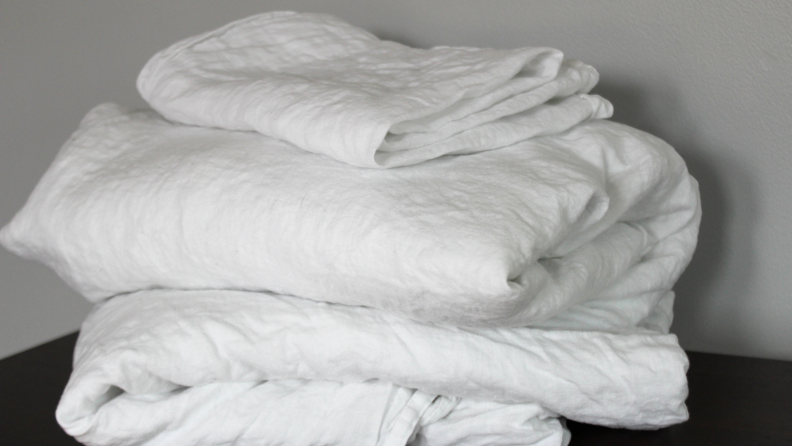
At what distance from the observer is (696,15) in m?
0.70

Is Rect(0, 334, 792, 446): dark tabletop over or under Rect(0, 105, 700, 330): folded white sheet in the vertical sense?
under

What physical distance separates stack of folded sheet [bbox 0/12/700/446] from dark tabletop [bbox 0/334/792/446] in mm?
31

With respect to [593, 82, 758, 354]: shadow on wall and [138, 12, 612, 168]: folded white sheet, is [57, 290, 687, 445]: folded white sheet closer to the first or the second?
[138, 12, 612, 168]: folded white sheet

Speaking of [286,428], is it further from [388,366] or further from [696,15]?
[696,15]

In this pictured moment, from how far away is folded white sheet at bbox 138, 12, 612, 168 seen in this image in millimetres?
507

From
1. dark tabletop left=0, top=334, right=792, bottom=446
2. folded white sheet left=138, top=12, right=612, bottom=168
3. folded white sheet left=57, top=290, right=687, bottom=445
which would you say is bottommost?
dark tabletop left=0, top=334, right=792, bottom=446

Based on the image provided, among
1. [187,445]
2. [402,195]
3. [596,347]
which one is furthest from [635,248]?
[187,445]

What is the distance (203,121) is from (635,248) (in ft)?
1.23

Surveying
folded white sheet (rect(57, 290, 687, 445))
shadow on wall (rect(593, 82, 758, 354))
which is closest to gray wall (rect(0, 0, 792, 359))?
shadow on wall (rect(593, 82, 758, 354))

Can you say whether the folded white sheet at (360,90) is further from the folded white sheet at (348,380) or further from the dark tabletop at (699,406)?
the dark tabletop at (699,406)

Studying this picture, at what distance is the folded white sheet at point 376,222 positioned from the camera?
441mm

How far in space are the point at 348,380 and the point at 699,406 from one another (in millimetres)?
295

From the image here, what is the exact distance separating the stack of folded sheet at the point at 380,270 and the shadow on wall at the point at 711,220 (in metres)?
0.14

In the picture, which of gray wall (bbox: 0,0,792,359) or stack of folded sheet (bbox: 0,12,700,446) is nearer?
stack of folded sheet (bbox: 0,12,700,446)
